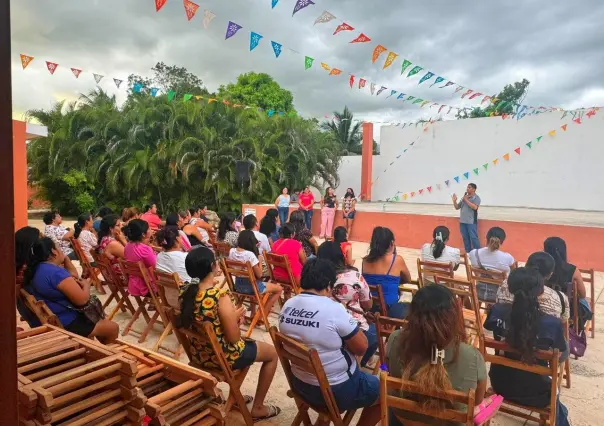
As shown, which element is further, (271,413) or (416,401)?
(271,413)

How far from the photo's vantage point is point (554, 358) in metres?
2.34

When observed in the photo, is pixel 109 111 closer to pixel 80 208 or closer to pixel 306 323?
pixel 80 208

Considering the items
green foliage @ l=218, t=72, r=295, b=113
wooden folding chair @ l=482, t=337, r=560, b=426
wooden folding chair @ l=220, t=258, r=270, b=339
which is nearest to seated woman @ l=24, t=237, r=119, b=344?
Result: wooden folding chair @ l=220, t=258, r=270, b=339

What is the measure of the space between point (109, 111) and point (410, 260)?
14.0 meters

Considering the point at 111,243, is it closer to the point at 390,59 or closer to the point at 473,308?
the point at 473,308

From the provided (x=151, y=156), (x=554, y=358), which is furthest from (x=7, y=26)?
(x=151, y=156)

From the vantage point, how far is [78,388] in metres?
1.98

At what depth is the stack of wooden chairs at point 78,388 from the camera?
5.73ft

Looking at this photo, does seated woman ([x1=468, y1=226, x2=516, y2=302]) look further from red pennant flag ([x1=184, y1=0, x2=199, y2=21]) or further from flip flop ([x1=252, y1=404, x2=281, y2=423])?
red pennant flag ([x1=184, y1=0, x2=199, y2=21])

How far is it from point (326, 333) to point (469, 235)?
7.31 metres

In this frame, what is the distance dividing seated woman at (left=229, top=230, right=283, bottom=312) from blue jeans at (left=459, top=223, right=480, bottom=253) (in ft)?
18.0

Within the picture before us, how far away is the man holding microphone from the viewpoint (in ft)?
28.3

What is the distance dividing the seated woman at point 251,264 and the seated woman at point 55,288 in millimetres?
1601

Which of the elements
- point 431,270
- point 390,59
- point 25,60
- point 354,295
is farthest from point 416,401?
point 25,60
